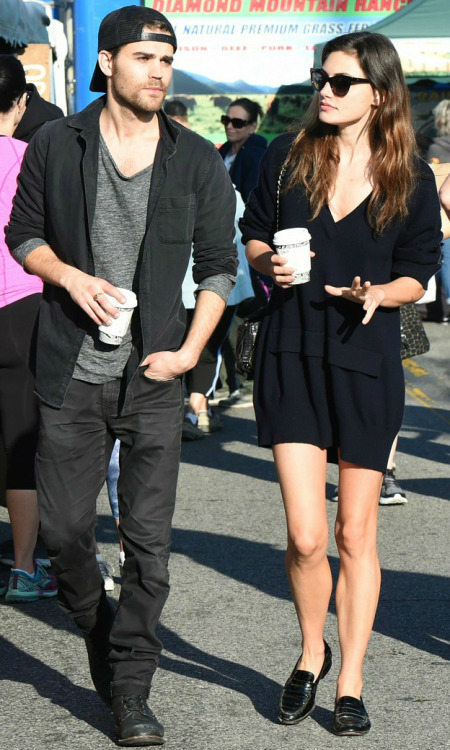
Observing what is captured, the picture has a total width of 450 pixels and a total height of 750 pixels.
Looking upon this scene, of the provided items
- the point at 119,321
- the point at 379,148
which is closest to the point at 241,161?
the point at 379,148

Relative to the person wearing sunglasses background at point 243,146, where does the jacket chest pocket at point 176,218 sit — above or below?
above

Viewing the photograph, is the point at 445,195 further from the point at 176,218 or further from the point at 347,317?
the point at 176,218

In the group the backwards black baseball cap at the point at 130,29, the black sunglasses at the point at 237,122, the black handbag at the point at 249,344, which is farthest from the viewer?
the black sunglasses at the point at 237,122

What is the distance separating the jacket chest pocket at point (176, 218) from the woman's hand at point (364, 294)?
0.46 meters

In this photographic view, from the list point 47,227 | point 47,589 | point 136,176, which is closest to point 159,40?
point 136,176

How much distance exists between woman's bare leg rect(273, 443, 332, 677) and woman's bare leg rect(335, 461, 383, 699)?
0.07 meters

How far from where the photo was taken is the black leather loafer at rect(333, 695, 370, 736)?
A: 389cm

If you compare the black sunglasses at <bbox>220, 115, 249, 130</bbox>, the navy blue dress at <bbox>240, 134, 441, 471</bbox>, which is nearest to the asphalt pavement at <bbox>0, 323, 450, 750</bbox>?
the navy blue dress at <bbox>240, 134, 441, 471</bbox>

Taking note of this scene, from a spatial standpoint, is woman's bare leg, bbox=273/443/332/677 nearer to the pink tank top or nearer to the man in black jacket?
the man in black jacket

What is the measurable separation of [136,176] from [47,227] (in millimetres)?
336

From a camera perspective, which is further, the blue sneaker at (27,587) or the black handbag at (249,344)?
the blue sneaker at (27,587)

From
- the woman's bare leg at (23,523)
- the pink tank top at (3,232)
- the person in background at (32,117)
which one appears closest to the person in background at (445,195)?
the pink tank top at (3,232)

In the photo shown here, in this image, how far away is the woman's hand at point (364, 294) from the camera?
3674 millimetres

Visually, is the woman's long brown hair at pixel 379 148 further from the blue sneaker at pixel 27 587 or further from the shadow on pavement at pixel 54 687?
the blue sneaker at pixel 27 587
